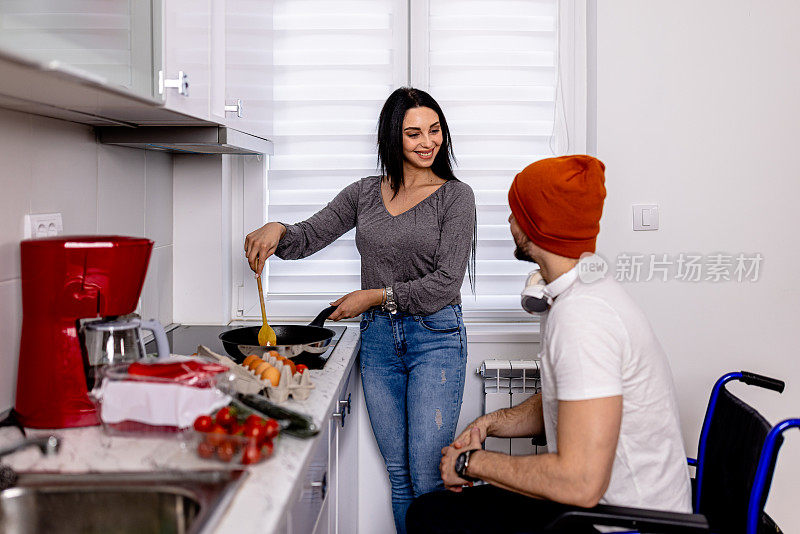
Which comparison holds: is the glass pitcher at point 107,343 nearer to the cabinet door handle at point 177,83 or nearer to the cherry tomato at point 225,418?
the cherry tomato at point 225,418

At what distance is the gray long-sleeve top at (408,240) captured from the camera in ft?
6.68

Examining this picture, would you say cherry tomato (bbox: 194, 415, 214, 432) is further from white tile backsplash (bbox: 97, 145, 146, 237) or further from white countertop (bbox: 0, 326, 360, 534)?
white tile backsplash (bbox: 97, 145, 146, 237)

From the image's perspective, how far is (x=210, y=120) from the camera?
1.67 metres

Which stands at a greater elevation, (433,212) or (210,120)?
(210,120)

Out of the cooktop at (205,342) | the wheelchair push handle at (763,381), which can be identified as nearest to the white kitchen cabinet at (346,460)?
the cooktop at (205,342)

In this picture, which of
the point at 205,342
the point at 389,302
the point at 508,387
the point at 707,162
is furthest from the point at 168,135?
the point at 707,162

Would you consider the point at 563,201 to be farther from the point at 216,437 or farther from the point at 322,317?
→ the point at 322,317

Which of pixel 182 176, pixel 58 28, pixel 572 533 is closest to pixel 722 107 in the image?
pixel 572 533

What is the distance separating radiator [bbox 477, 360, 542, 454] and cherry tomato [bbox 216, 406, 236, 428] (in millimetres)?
1277

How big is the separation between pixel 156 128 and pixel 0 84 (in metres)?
0.65

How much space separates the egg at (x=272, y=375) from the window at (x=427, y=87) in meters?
1.00

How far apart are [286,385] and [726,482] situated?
91 cm

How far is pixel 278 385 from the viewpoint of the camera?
4.92ft

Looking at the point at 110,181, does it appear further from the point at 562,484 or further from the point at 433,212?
the point at 562,484
